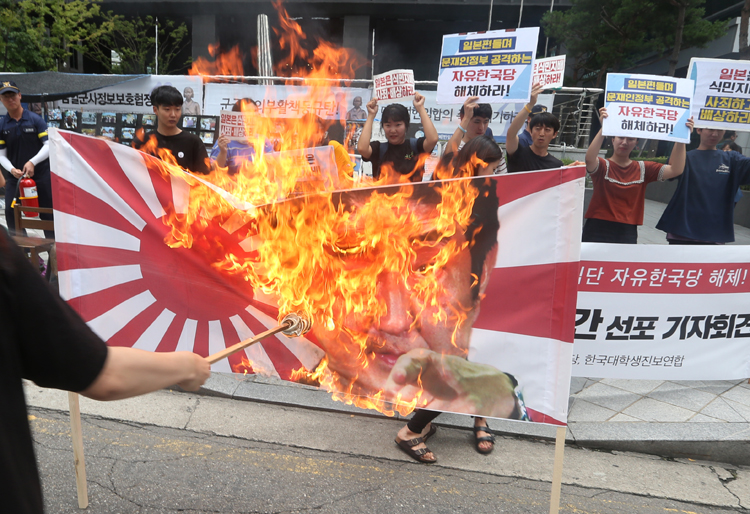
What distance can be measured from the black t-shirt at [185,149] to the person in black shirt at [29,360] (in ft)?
12.2

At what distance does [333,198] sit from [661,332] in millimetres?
2854

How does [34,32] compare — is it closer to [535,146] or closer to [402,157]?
[402,157]

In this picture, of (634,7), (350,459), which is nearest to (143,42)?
(634,7)

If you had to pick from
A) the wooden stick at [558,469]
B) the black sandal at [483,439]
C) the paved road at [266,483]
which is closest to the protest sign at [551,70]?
the black sandal at [483,439]

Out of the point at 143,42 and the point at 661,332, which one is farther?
the point at 143,42

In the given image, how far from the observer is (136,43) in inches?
818

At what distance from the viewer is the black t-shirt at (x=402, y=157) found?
A: 4352 millimetres

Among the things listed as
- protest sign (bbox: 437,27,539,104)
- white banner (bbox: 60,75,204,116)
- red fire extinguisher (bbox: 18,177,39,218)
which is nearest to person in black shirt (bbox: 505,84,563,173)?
protest sign (bbox: 437,27,539,104)

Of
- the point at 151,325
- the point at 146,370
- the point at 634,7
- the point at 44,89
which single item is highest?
the point at 634,7

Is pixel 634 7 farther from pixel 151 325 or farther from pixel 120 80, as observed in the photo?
pixel 151 325

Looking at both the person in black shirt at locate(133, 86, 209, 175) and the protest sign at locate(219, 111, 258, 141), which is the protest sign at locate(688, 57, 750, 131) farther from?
the person in black shirt at locate(133, 86, 209, 175)

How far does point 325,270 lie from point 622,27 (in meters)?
22.2

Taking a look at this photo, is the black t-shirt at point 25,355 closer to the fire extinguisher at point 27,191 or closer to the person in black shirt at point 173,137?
the person in black shirt at point 173,137

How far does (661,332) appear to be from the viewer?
3.95m
